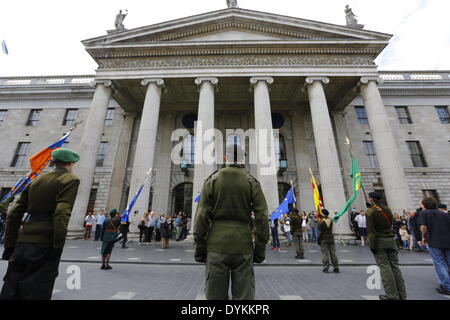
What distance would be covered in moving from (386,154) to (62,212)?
17647mm

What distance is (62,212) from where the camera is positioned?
2322 mm

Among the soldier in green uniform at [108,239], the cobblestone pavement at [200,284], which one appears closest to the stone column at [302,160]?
the cobblestone pavement at [200,284]

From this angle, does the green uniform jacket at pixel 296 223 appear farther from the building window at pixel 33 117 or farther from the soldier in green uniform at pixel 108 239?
the building window at pixel 33 117

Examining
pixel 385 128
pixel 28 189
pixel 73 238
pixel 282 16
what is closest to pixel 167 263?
pixel 28 189

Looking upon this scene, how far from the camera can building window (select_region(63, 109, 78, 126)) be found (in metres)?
22.3

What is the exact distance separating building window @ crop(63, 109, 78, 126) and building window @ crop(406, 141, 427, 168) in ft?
109

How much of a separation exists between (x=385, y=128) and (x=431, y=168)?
8.92m

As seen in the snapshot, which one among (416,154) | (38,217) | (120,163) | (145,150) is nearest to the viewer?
(38,217)

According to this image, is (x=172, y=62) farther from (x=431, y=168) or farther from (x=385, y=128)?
(x=431, y=168)

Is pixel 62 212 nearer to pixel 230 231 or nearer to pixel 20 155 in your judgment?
pixel 230 231

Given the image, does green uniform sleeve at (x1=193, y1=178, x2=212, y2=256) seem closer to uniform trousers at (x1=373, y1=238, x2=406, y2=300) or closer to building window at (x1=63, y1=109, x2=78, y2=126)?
uniform trousers at (x1=373, y1=238, x2=406, y2=300)

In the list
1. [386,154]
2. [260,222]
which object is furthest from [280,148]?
[260,222]
